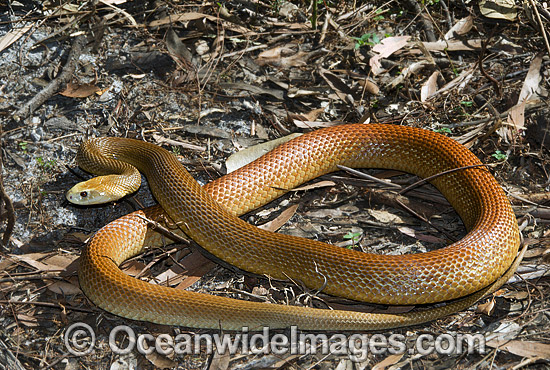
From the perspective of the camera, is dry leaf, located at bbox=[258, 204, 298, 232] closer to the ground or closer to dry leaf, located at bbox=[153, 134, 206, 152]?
the ground

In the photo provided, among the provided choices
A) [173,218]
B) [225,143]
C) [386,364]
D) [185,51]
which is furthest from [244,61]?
[386,364]

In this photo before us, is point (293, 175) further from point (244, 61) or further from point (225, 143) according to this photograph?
point (244, 61)

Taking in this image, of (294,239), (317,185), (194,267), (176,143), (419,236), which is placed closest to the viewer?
(294,239)

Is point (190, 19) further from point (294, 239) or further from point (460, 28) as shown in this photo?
point (294, 239)

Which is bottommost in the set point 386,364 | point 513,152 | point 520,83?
point 386,364

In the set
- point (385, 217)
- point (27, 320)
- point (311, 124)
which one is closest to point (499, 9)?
point (311, 124)

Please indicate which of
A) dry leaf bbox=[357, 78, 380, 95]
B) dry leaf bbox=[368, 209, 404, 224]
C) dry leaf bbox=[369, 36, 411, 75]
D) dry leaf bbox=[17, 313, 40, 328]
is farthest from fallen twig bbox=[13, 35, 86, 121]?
dry leaf bbox=[368, 209, 404, 224]
